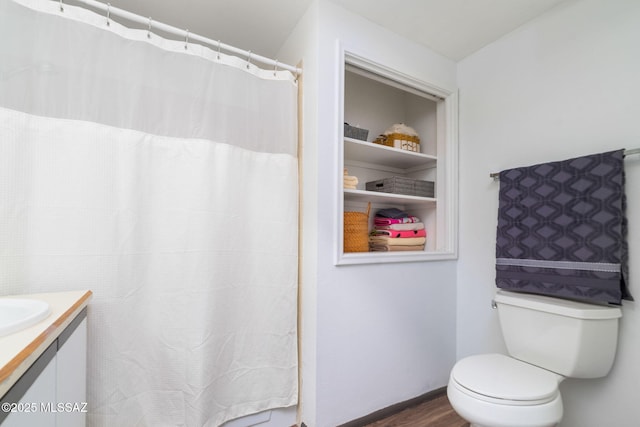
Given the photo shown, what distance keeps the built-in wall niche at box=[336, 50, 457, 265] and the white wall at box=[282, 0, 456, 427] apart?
71 mm

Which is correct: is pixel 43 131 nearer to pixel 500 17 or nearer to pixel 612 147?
pixel 500 17

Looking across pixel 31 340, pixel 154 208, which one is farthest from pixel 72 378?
pixel 154 208

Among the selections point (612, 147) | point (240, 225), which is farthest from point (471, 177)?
point (240, 225)

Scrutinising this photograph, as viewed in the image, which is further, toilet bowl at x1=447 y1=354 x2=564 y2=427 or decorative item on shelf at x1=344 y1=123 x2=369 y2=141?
decorative item on shelf at x1=344 y1=123 x2=369 y2=141

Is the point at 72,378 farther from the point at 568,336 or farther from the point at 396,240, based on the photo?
the point at 568,336

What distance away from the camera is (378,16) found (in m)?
1.57

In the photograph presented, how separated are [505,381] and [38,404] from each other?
5.05 ft

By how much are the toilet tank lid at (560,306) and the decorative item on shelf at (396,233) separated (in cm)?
59

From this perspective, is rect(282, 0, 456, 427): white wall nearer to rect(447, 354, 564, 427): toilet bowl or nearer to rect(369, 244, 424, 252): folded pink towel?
rect(369, 244, 424, 252): folded pink towel

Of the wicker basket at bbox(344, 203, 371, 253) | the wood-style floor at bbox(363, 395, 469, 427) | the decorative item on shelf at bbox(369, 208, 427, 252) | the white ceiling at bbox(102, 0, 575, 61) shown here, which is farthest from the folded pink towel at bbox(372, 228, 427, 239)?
the white ceiling at bbox(102, 0, 575, 61)

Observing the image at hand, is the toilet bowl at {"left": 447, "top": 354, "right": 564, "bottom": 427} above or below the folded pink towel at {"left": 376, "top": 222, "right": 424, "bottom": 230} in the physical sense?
below

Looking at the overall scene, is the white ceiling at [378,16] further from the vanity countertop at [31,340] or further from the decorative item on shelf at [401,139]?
the vanity countertop at [31,340]

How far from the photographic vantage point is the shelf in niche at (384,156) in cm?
171

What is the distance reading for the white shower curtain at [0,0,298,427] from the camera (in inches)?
40.5
